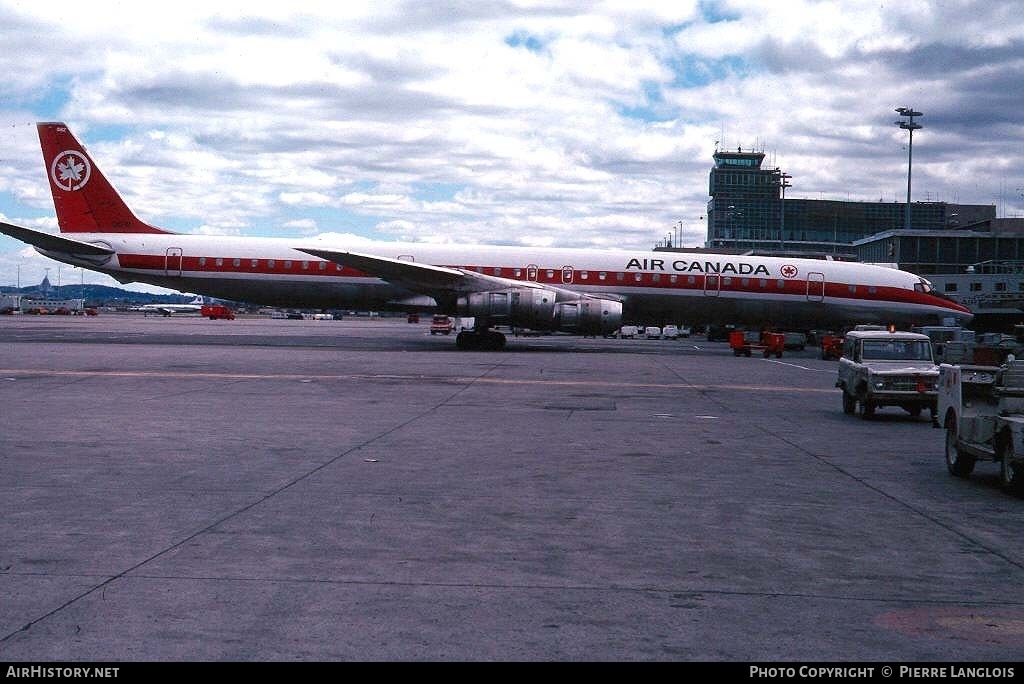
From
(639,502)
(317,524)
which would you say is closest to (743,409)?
(639,502)

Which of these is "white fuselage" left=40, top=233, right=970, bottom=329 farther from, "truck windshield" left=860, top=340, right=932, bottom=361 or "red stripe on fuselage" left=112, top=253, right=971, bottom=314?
"truck windshield" left=860, top=340, right=932, bottom=361

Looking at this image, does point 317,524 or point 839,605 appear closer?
point 839,605

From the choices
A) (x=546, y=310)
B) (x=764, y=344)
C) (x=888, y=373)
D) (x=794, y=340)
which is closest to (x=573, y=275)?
(x=546, y=310)

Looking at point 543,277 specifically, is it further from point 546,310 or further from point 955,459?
A: point 955,459

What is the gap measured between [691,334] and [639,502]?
293 ft

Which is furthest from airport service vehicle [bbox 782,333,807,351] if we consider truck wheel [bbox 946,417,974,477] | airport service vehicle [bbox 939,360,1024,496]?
truck wheel [bbox 946,417,974,477]

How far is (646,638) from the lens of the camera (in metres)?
Result: 6.05

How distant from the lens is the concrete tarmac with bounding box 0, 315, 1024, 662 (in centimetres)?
605

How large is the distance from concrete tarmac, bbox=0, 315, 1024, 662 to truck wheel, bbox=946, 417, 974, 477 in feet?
1.08

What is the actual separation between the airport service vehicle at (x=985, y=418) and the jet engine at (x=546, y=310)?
1049 inches

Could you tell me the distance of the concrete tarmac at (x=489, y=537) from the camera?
605cm

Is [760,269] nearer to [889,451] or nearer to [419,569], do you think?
[889,451]

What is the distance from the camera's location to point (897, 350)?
2198 cm

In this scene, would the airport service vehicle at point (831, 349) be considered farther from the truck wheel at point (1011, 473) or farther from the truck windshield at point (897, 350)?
the truck wheel at point (1011, 473)
